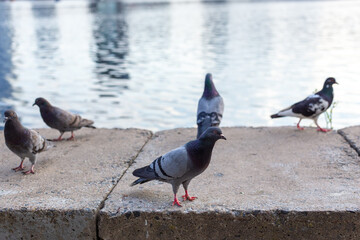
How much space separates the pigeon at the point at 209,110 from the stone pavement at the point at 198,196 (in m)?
0.39

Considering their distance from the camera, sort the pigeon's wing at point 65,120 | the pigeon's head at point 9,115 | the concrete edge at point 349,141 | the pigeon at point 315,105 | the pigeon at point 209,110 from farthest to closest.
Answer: the pigeon at point 315,105 < the pigeon's wing at point 65,120 < the pigeon at point 209,110 < the concrete edge at point 349,141 < the pigeon's head at point 9,115

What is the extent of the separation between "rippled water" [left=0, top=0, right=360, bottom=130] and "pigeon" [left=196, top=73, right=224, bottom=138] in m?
2.69

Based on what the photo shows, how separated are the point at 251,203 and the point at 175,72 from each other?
10.1 meters

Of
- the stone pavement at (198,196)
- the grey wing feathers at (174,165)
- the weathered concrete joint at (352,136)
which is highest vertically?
the grey wing feathers at (174,165)

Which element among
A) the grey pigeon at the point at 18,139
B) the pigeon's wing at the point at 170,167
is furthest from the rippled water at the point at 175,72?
the pigeon's wing at the point at 170,167

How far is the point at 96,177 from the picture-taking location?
170 inches

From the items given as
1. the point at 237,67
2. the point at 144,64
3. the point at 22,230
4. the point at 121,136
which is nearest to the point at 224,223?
the point at 22,230

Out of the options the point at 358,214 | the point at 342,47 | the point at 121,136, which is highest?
the point at 358,214

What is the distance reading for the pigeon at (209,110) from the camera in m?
5.50

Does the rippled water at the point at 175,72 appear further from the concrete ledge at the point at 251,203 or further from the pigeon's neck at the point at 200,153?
the pigeon's neck at the point at 200,153

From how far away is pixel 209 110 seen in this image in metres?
5.64

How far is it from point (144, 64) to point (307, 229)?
40.2 ft

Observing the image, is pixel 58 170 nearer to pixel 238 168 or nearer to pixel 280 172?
pixel 238 168

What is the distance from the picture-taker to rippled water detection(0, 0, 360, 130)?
9.47 meters
